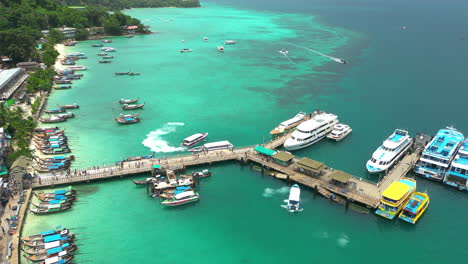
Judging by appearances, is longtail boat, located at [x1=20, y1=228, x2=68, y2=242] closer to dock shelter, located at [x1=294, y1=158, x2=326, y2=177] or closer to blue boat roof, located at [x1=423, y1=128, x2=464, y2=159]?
dock shelter, located at [x1=294, y1=158, x2=326, y2=177]

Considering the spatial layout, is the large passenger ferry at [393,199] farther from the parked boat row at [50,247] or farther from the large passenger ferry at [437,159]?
the parked boat row at [50,247]

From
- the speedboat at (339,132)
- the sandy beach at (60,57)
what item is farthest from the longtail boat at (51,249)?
the sandy beach at (60,57)

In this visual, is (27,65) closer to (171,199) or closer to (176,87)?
(176,87)

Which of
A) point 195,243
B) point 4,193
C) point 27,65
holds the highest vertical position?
point 27,65

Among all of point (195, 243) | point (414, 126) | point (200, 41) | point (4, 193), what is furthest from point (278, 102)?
point (200, 41)

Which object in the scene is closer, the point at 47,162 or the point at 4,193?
the point at 4,193

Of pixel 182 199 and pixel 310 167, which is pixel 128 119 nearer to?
pixel 182 199
